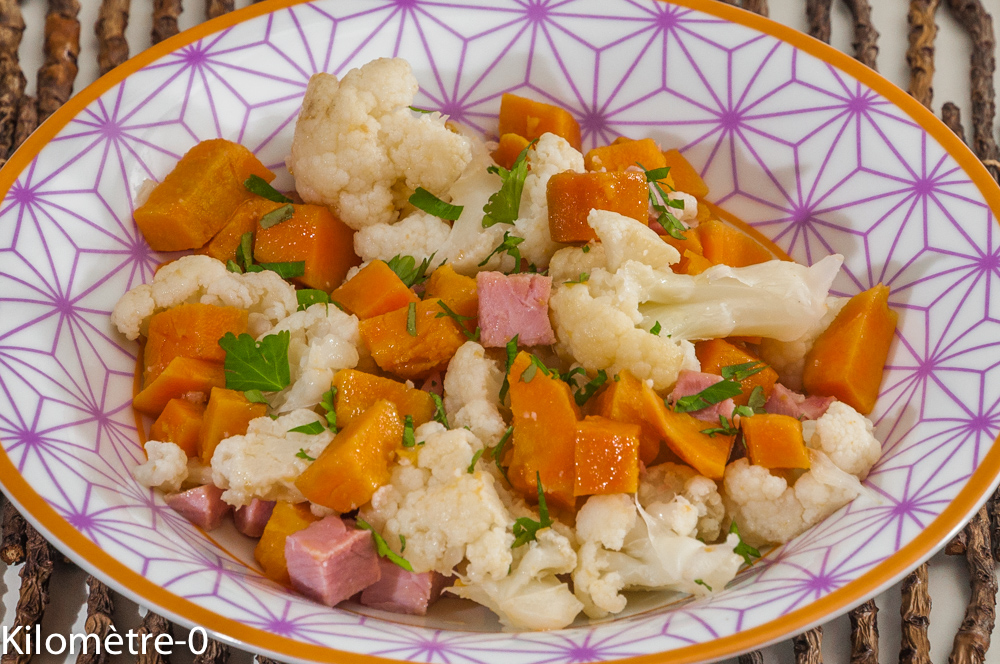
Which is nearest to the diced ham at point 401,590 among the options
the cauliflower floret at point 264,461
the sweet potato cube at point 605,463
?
the cauliflower floret at point 264,461

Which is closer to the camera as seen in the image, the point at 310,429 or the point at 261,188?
the point at 310,429

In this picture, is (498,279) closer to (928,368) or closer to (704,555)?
(704,555)

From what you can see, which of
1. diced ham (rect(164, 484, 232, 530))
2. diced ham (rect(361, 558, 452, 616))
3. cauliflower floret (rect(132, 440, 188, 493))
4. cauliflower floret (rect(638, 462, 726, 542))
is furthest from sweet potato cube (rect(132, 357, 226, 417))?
cauliflower floret (rect(638, 462, 726, 542))

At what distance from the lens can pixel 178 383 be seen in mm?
2258

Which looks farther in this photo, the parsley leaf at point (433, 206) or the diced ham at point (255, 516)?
the parsley leaf at point (433, 206)

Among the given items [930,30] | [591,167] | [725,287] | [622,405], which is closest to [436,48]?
[591,167]

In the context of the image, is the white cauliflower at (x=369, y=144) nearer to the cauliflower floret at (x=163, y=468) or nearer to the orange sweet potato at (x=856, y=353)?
the cauliflower floret at (x=163, y=468)

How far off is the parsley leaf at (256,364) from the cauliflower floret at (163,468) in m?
0.22

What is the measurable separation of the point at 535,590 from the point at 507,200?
109 centimetres

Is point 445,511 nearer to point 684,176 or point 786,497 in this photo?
point 786,497

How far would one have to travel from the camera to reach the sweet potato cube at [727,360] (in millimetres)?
2285

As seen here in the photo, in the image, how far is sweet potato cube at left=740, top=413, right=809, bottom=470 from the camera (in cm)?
206

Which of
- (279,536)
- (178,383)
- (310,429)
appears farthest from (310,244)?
(279,536)

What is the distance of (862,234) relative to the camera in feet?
8.28
